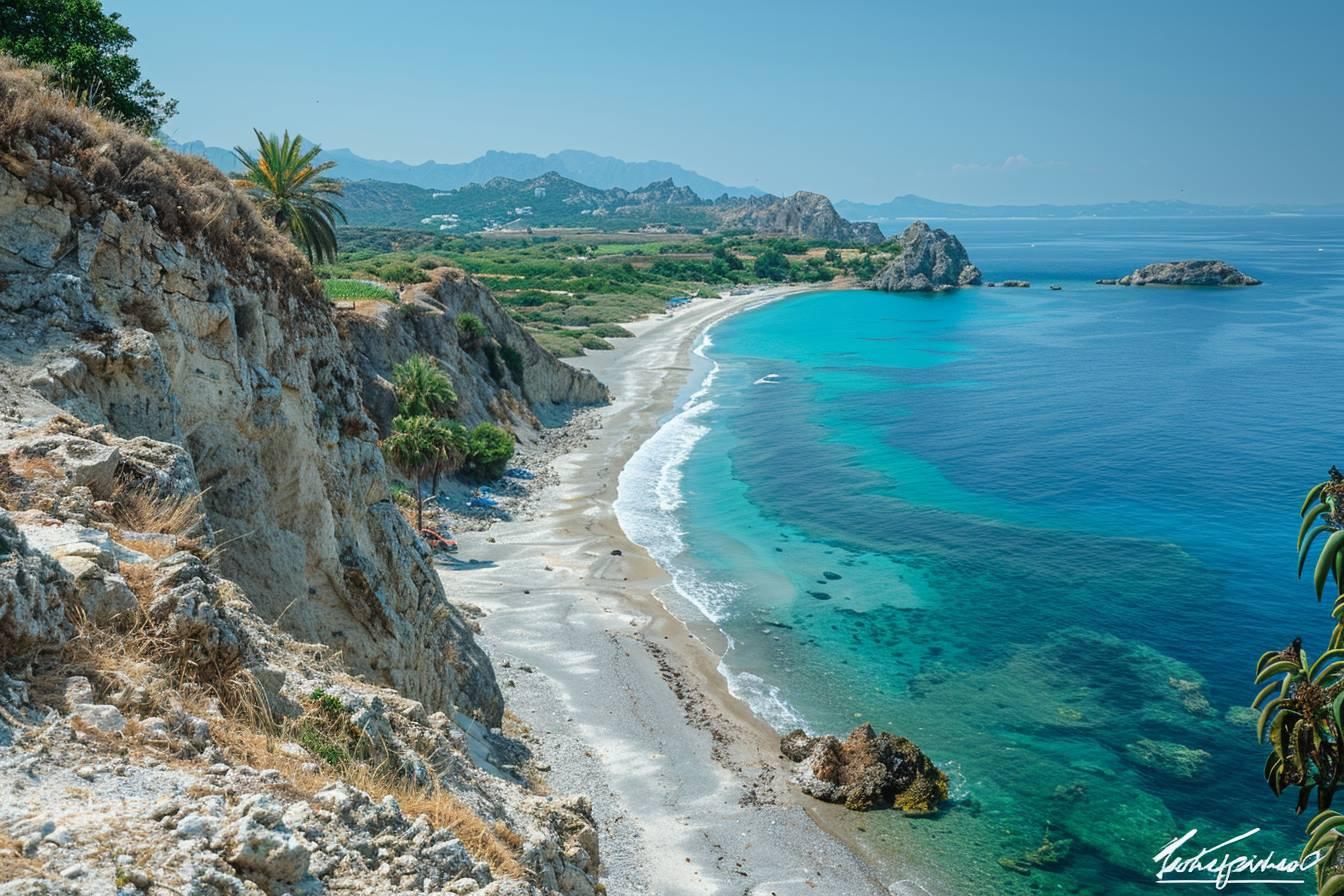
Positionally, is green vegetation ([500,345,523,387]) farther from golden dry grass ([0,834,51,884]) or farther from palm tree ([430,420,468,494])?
golden dry grass ([0,834,51,884])

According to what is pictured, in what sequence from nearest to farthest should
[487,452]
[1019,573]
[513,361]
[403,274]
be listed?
[1019,573]
[487,452]
[403,274]
[513,361]

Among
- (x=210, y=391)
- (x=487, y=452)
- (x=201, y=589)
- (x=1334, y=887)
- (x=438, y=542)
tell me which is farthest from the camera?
(x=487, y=452)

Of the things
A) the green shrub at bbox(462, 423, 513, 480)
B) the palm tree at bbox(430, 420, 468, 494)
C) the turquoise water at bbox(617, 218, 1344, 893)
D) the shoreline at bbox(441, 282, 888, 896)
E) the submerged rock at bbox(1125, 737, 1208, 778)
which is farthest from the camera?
the green shrub at bbox(462, 423, 513, 480)

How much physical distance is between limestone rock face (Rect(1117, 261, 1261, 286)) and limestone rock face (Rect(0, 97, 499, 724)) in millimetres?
194545

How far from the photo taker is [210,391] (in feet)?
53.7

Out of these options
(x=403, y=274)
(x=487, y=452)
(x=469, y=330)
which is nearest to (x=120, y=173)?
(x=487, y=452)

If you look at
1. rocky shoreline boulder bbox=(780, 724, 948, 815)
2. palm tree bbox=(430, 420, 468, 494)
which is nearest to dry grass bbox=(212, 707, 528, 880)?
rocky shoreline boulder bbox=(780, 724, 948, 815)

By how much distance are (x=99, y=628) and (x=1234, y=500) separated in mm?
59270

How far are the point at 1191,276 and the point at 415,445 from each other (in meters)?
183

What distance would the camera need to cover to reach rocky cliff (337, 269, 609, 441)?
5394 centimetres

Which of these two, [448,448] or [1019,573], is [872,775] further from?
[448,448]

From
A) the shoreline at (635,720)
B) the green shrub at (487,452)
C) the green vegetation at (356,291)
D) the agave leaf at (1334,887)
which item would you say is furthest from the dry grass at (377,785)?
the green vegetation at (356,291)

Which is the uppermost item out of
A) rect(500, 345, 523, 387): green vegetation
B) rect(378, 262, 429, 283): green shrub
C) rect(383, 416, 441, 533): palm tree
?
rect(378, 262, 429, 283): green shrub

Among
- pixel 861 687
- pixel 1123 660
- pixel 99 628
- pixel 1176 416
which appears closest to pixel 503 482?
pixel 861 687
